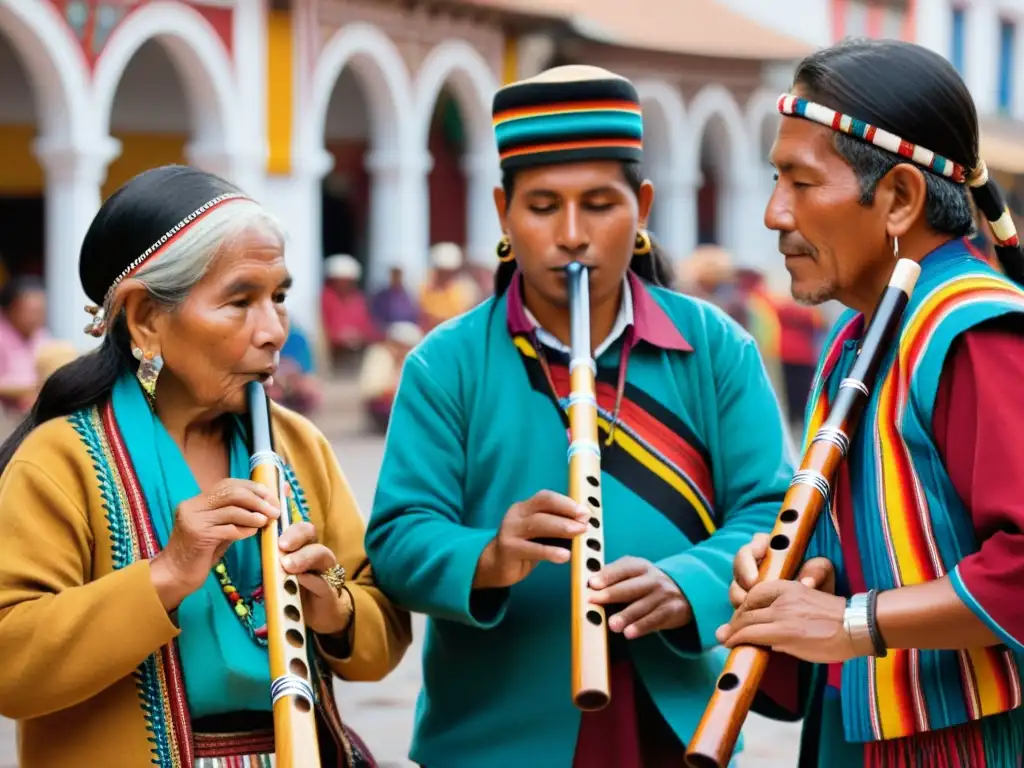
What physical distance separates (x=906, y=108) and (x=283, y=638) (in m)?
1.07

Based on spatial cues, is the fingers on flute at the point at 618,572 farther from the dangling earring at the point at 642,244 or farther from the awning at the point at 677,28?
the awning at the point at 677,28

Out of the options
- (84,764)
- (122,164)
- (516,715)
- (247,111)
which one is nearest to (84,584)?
(84,764)

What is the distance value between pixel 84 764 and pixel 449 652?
1.92 feet

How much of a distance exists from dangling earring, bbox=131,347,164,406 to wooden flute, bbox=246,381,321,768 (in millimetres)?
161

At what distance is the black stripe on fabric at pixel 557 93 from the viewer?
8.14ft

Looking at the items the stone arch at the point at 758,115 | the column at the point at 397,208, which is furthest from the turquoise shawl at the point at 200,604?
the stone arch at the point at 758,115

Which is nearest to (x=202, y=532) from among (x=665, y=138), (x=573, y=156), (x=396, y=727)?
(x=573, y=156)

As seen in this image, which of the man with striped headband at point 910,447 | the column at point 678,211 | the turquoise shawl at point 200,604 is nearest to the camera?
the man with striped headband at point 910,447

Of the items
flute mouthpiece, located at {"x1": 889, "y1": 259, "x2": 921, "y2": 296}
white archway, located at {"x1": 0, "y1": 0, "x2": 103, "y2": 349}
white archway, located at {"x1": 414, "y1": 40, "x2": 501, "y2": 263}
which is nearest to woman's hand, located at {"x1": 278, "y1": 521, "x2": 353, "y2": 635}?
flute mouthpiece, located at {"x1": 889, "y1": 259, "x2": 921, "y2": 296}

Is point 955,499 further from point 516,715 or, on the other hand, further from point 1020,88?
point 1020,88

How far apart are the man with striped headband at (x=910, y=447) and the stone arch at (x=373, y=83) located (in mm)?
13306

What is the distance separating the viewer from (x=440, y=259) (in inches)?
619

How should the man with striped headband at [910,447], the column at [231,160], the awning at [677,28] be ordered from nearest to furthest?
the man with striped headband at [910,447], the column at [231,160], the awning at [677,28]

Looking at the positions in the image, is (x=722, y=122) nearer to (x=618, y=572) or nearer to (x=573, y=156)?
(x=573, y=156)
